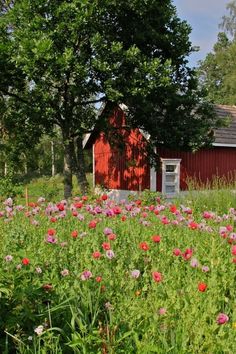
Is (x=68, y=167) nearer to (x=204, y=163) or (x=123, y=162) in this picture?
(x=123, y=162)

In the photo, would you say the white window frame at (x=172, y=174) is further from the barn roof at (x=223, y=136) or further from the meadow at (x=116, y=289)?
the meadow at (x=116, y=289)

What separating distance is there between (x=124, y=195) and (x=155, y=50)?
7.38m

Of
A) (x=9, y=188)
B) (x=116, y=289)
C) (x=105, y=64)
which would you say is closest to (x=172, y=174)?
(x=105, y=64)

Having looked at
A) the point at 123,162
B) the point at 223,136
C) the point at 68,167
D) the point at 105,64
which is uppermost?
the point at 105,64

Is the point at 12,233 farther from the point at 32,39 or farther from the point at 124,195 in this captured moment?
the point at 124,195

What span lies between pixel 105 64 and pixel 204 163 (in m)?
9.73

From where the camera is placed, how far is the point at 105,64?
15.5 m

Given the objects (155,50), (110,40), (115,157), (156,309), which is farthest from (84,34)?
(156,309)

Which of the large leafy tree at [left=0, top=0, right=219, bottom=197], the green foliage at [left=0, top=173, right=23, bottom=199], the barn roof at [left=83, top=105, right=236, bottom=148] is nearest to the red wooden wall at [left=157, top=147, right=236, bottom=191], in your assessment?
the barn roof at [left=83, top=105, right=236, bottom=148]

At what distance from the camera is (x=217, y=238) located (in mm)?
5195

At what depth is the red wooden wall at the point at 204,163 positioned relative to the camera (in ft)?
72.1

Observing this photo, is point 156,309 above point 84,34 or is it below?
below

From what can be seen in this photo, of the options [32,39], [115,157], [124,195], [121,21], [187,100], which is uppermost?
[121,21]

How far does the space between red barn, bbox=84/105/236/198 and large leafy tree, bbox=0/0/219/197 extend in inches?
81.6
